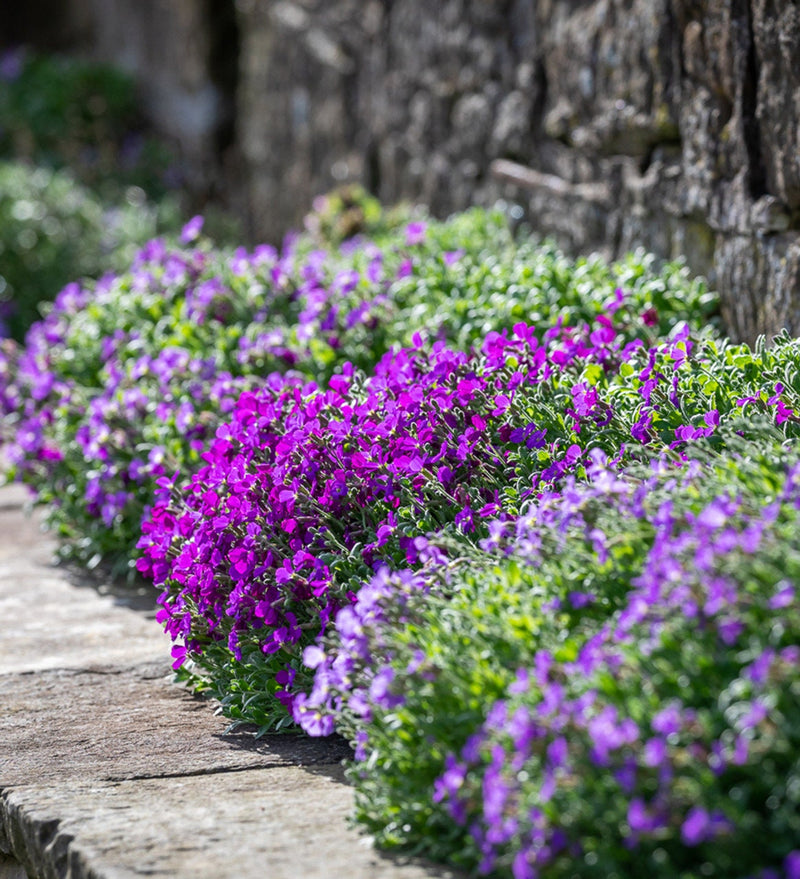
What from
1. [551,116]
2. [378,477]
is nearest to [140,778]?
[378,477]

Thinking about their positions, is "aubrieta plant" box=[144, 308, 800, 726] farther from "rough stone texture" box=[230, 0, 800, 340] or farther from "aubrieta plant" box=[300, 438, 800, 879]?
"rough stone texture" box=[230, 0, 800, 340]

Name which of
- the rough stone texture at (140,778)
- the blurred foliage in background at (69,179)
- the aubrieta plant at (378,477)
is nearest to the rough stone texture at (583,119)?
the aubrieta plant at (378,477)

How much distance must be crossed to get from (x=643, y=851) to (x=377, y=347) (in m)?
2.15

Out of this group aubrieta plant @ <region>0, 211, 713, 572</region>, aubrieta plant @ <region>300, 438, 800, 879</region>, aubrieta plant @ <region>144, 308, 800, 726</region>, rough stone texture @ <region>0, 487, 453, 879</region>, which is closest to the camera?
aubrieta plant @ <region>300, 438, 800, 879</region>

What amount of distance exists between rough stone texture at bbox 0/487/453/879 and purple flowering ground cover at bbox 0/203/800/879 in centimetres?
9

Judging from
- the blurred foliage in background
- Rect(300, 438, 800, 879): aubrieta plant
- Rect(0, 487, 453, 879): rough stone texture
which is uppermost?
the blurred foliage in background

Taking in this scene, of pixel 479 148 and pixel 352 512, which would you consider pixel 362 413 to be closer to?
pixel 352 512

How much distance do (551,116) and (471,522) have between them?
252 cm

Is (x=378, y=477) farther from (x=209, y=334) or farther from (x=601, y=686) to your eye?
(x=209, y=334)

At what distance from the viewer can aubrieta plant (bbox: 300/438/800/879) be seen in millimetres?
1488

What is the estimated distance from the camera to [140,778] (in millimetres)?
2244

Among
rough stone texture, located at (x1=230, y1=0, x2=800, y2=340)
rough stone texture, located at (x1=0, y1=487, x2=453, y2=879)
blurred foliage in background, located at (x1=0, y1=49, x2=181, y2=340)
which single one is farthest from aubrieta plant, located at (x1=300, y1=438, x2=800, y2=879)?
blurred foliage in background, located at (x1=0, y1=49, x2=181, y2=340)

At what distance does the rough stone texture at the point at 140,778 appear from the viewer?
73.0 inches

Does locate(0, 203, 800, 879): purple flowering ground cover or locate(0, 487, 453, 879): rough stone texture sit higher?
locate(0, 203, 800, 879): purple flowering ground cover
